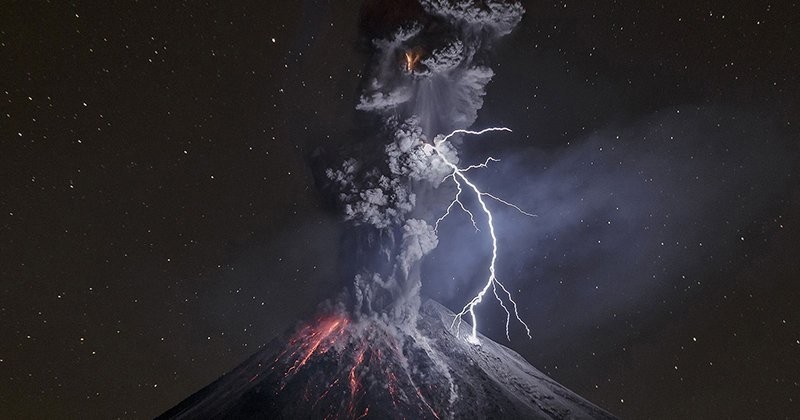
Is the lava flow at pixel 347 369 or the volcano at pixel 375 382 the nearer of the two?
the volcano at pixel 375 382

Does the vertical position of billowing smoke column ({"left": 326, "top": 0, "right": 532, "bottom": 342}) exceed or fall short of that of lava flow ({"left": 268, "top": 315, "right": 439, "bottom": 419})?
it exceeds it

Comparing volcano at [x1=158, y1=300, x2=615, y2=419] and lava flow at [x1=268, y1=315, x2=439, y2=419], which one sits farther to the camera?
lava flow at [x1=268, y1=315, x2=439, y2=419]

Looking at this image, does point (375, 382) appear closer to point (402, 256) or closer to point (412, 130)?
point (402, 256)

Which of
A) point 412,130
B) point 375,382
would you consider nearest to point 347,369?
point 375,382

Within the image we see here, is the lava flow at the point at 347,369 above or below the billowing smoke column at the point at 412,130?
below
